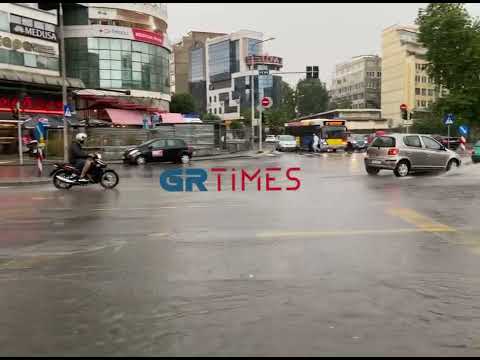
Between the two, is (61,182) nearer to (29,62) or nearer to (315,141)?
(315,141)

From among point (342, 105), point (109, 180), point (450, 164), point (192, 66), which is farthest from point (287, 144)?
point (192, 66)

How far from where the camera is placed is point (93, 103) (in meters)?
53.2

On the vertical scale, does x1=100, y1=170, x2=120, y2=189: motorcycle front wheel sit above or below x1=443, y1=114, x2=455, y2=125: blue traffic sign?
below

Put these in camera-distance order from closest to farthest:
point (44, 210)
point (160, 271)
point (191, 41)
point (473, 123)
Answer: point (160, 271) < point (44, 210) < point (473, 123) < point (191, 41)

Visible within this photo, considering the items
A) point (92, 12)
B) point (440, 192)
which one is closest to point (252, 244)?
point (440, 192)

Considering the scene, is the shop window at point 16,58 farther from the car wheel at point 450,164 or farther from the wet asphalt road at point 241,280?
the car wheel at point 450,164

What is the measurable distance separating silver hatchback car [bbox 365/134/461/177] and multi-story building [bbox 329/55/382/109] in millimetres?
112954

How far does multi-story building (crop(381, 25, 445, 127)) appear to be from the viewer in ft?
335

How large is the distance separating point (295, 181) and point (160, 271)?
437 inches

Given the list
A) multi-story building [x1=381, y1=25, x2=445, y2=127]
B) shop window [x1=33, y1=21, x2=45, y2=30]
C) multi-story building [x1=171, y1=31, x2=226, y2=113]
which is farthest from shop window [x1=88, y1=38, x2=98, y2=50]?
multi-story building [x1=171, y1=31, x2=226, y2=113]

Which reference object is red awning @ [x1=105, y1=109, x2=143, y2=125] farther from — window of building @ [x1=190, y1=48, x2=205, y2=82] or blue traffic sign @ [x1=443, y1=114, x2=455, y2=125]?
window of building @ [x1=190, y1=48, x2=205, y2=82]

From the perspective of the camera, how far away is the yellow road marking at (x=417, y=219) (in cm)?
823

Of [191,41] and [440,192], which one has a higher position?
[191,41]

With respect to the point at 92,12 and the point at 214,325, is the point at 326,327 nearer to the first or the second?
the point at 214,325
